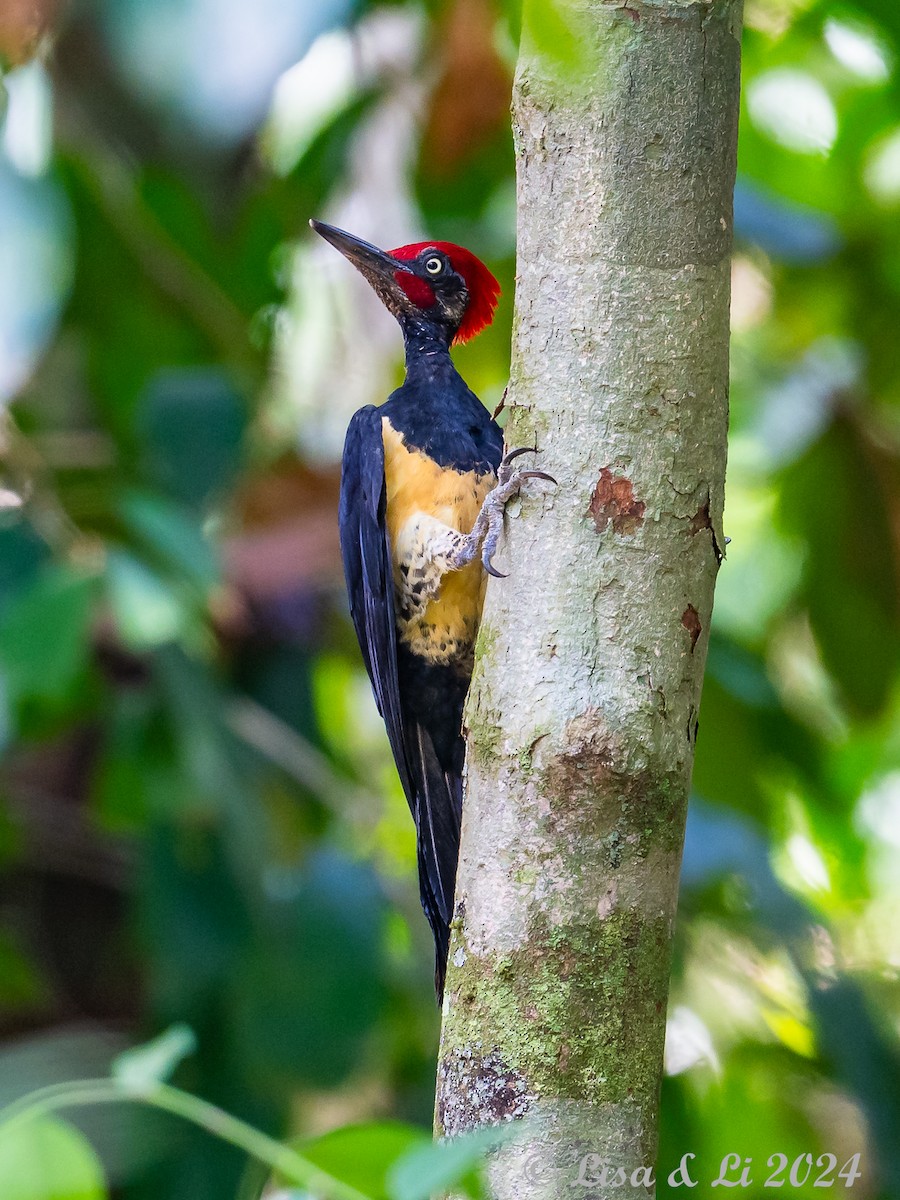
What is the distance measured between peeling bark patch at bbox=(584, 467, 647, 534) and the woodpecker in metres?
0.75

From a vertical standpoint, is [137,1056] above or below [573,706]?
below

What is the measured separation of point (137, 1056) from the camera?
130cm

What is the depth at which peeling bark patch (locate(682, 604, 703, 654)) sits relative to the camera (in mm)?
1425

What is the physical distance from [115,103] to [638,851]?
298 centimetres

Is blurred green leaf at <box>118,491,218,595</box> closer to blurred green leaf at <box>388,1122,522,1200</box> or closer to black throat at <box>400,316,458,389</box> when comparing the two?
black throat at <box>400,316,458,389</box>

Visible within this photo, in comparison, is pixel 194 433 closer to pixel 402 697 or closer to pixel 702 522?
pixel 402 697

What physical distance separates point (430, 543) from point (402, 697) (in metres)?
0.37

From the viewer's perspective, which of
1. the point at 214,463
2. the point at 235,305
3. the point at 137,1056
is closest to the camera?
the point at 137,1056

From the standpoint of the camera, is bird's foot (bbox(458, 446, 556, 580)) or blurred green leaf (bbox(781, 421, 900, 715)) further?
blurred green leaf (bbox(781, 421, 900, 715))

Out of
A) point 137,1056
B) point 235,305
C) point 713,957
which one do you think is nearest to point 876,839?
point 713,957

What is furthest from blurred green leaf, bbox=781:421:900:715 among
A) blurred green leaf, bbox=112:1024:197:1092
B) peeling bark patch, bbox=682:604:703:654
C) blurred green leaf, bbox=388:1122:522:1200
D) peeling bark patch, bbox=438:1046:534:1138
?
blurred green leaf, bbox=388:1122:522:1200

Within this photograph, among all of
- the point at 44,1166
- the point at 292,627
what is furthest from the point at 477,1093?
the point at 292,627

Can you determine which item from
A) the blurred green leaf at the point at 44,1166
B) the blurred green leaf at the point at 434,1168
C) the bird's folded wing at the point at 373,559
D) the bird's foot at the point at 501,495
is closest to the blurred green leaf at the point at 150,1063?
the blurred green leaf at the point at 44,1166

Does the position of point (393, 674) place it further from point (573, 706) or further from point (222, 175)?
point (222, 175)
